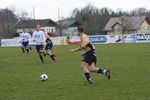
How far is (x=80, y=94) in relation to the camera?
9.05 meters

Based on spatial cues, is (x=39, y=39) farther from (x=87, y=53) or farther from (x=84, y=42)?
(x=84, y=42)

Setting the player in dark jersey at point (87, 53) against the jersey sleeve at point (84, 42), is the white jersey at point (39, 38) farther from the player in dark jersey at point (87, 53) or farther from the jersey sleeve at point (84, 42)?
the jersey sleeve at point (84, 42)

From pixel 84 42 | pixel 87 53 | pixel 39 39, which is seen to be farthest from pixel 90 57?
pixel 39 39

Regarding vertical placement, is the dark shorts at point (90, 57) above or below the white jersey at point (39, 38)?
below

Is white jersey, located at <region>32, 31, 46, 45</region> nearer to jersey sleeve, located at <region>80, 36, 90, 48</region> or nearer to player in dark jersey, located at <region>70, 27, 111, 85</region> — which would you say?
player in dark jersey, located at <region>70, 27, 111, 85</region>

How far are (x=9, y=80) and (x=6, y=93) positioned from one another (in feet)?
8.97

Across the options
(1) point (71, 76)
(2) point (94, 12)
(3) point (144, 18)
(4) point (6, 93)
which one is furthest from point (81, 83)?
(2) point (94, 12)

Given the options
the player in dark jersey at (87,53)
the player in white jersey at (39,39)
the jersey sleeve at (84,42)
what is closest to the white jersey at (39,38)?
the player in white jersey at (39,39)

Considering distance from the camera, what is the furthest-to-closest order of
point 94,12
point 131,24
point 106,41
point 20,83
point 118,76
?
1. point 94,12
2. point 131,24
3. point 106,41
4. point 118,76
5. point 20,83

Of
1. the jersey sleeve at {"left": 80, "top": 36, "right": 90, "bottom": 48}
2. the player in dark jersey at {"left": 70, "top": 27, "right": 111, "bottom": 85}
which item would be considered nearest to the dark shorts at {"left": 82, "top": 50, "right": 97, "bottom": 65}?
the player in dark jersey at {"left": 70, "top": 27, "right": 111, "bottom": 85}

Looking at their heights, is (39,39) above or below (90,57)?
above

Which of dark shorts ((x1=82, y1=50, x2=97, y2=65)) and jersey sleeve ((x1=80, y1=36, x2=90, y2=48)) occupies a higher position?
jersey sleeve ((x1=80, y1=36, x2=90, y2=48))

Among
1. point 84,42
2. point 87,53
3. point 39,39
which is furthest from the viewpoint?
point 39,39

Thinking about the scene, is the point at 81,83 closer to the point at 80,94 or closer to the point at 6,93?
the point at 80,94
